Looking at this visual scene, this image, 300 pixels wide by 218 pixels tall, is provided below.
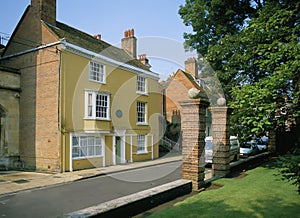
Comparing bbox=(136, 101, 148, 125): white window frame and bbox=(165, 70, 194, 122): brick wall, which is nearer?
bbox=(136, 101, 148, 125): white window frame

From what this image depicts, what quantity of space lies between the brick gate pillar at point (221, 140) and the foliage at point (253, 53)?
36.2 inches

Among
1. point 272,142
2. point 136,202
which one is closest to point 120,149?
point 272,142

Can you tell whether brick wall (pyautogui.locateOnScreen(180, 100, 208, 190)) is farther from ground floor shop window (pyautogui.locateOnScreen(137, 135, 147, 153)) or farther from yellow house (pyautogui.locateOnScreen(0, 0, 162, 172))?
ground floor shop window (pyautogui.locateOnScreen(137, 135, 147, 153))

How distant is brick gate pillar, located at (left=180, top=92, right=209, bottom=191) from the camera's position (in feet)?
27.8

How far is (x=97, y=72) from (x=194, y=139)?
12.6 m

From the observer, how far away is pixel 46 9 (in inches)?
708

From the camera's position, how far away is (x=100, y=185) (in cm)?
1212

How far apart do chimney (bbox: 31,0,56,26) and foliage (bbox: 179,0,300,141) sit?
29.4 feet

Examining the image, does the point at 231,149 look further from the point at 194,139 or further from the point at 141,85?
the point at 141,85

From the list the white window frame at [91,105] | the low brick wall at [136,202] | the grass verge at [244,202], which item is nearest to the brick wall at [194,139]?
the low brick wall at [136,202]

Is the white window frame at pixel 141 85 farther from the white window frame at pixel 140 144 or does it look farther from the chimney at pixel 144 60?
the chimney at pixel 144 60

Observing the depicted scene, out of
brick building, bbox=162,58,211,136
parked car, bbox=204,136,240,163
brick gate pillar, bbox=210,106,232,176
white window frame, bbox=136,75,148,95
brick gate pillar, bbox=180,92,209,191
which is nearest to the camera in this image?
brick gate pillar, bbox=180,92,209,191

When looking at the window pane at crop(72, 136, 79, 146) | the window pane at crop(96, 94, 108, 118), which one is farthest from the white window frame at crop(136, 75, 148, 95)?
the window pane at crop(72, 136, 79, 146)

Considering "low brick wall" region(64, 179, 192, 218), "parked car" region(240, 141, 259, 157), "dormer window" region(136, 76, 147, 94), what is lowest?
"parked car" region(240, 141, 259, 157)
